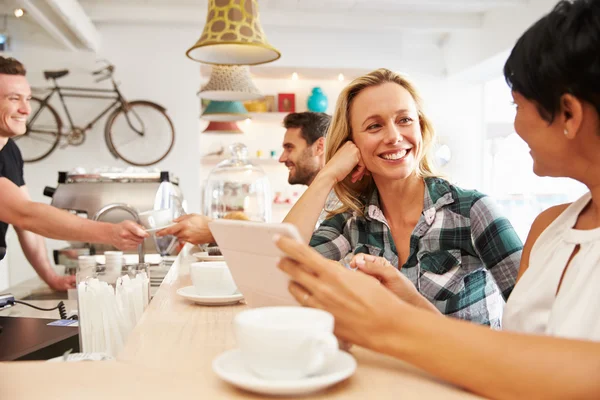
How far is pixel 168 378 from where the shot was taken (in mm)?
712

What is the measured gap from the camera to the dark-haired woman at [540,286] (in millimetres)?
639

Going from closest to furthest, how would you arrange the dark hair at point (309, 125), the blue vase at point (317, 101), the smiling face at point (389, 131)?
the smiling face at point (389, 131)
the dark hair at point (309, 125)
the blue vase at point (317, 101)

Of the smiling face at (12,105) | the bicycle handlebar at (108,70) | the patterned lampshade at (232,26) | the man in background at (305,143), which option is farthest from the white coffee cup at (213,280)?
the bicycle handlebar at (108,70)

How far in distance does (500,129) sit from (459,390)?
6.92m

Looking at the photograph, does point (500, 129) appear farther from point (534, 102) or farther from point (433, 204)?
point (534, 102)

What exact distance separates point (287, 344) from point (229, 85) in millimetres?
3245

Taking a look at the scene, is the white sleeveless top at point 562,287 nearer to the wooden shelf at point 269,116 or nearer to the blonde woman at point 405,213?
the blonde woman at point 405,213

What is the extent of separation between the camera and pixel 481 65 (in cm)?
630

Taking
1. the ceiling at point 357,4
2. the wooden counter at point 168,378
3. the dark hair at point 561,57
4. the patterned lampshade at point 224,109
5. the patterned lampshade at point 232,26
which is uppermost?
the ceiling at point 357,4

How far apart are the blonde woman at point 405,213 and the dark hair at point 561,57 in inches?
26.1

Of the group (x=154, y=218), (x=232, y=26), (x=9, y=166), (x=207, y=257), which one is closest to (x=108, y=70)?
(x=9, y=166)

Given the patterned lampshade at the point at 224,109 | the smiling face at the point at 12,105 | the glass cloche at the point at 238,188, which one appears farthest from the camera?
the patterned lampshade at the point at 224,109

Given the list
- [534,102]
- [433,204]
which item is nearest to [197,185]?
[433,204]

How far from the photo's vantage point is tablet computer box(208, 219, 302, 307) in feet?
2.41
